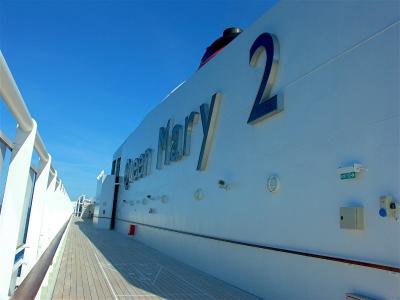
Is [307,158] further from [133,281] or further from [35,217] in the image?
[133,281]

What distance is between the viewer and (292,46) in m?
4.61

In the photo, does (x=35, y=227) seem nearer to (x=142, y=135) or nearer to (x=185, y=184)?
(x=185, y=184)

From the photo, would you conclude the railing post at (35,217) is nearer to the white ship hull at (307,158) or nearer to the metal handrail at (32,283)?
the metal handrail at (32,283)

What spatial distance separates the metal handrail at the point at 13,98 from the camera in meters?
1.44

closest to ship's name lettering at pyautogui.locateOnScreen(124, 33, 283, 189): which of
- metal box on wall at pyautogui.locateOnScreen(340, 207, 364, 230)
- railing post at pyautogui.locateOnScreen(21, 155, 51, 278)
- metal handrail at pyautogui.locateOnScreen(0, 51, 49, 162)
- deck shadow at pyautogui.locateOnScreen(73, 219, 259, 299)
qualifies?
metal box on wall at pyautogui.locateOnScreen(340, 207, 364, 230)

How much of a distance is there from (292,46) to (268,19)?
91cm

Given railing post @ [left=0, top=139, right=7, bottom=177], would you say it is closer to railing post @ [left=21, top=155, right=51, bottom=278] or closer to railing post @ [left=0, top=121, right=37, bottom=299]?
railing post @ [left=0, top=121, right=37, bottom=299]

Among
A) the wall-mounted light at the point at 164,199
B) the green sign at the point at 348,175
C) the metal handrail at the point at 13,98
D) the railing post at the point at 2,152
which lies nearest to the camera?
the metal handrail at the point at 13,98

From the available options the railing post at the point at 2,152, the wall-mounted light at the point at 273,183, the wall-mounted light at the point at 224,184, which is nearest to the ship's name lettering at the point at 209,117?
the wall-mounted light at the point at 273,183

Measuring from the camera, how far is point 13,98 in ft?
5.38

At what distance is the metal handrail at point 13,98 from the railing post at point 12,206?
0.09 metres

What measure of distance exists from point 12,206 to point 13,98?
2.14 ft

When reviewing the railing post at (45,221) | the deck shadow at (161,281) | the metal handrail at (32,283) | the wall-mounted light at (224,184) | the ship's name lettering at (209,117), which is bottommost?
the deck shadow at (161,281)

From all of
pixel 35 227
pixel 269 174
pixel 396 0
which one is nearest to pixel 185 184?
pixel 269 174
